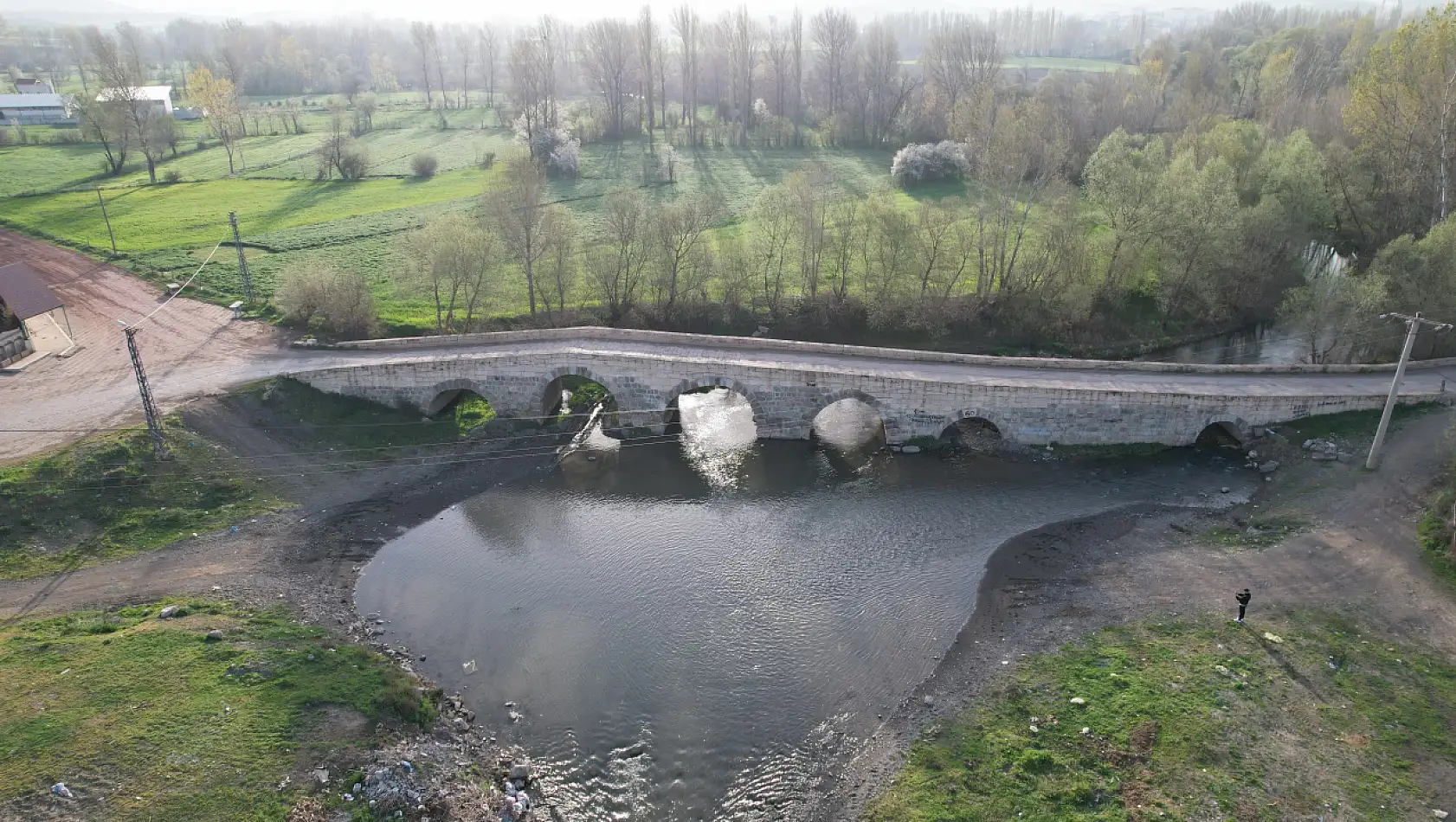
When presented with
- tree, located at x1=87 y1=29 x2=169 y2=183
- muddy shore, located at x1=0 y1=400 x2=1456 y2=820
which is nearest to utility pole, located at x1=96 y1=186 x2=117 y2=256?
tree, located at x1=87 y1=29 x2=169 y2=183

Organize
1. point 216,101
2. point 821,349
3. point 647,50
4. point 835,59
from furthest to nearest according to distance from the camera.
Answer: point 835,59, point 647,50, point 216,101, point 821,349

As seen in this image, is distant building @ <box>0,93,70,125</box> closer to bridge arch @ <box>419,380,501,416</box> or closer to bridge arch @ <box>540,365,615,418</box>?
bridge arch @ <box>419,380,501,416</box>

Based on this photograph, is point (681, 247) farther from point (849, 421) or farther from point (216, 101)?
point (216, 101)

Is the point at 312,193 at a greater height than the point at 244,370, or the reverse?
the point at 312,193

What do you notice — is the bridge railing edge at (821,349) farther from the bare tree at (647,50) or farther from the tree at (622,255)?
the bare tree at (647,50)

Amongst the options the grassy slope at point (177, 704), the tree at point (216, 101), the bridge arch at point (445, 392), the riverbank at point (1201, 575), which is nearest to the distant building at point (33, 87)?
the tree at point (216, 101)

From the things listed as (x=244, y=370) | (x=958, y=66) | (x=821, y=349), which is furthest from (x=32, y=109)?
(x=821, y=349)
